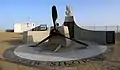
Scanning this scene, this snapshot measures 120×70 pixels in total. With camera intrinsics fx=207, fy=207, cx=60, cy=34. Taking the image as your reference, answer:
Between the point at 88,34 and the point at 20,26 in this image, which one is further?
the point at 20,26

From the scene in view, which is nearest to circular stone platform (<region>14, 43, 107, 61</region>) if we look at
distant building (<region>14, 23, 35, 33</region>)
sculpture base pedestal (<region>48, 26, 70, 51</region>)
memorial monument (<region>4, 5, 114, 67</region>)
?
memorial monument (<region>4, 5, 114, 67</region>)

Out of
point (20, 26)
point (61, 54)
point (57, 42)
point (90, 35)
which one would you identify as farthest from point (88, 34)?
point (20, 26)

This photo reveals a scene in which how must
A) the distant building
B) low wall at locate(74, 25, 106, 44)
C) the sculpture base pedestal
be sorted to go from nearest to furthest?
the sculpture base pedestal < low wall at locate(74, 25, 106, 44) < the distant building

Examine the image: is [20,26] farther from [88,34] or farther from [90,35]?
[90,35]

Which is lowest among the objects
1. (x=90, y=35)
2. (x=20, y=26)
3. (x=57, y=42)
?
(x=57, y=42)

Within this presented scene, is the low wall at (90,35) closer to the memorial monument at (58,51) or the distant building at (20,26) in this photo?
the memorial monument at (58,51)

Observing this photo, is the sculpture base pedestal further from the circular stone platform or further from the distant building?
the distant building

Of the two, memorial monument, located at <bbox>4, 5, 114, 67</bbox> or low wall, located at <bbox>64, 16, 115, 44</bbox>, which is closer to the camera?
memorial monument, located at <bbox>4, 5, 114, 67</bbox>

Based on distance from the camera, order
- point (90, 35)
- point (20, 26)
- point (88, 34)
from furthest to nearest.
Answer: point (20, 26), point (88, 34), point (90, 35)

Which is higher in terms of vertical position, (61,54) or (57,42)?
(57,42)

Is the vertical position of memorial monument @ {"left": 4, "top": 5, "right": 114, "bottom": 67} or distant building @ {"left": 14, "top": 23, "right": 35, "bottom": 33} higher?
distant building @ {"left": 14, "top": 23, "right": 35, "bottom": 33}

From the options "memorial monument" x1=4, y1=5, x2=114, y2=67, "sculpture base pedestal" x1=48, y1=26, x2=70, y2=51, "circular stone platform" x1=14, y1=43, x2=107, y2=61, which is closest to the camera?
"memorial monument" x1=4, y1=5, x2=114, y2=67

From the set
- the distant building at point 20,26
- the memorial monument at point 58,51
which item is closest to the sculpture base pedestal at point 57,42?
the memorial monument at point 58,51

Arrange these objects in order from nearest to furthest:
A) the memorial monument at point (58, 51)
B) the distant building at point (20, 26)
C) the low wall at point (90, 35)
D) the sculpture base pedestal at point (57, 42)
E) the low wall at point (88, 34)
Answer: the memorial monument at point (58, 51) < the sculpture base pedestal at point (57, 42) < the low wall at point (88, 34) < the low wall at point (90, 35) < the distant building at point (20, 26)
